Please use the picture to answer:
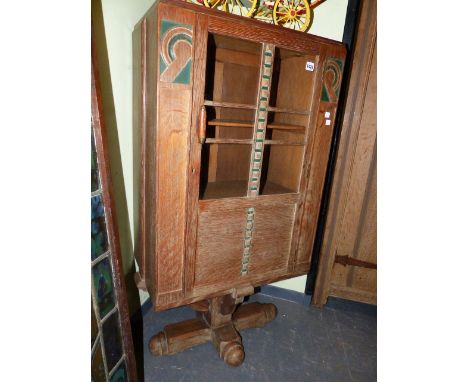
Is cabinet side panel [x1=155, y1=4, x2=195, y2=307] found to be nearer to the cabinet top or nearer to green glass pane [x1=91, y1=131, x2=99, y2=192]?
the cabinet top

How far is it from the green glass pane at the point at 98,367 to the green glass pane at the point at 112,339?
0.05 m

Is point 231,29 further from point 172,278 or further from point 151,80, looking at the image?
point 172,278

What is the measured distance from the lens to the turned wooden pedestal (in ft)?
5.91

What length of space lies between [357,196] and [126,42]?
5.94ft

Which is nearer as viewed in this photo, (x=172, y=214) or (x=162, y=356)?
(x=172, y=214)

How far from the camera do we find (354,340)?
2080 mm

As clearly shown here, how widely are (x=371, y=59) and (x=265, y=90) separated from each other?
87cm

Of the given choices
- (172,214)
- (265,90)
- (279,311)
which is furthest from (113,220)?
(279,311)

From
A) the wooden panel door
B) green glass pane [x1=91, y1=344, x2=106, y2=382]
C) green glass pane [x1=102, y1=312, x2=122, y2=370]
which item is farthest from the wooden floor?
green glass pane [x1=91, y1=344, x2=106, y2=382]

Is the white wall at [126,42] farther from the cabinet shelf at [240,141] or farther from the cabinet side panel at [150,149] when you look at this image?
the cabinet shelf at [240,141]

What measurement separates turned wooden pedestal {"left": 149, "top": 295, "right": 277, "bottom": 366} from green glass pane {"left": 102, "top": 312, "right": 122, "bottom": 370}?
1.85ft

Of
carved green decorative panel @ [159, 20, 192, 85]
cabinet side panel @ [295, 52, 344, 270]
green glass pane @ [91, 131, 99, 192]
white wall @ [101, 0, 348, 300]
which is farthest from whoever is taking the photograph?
cabinet side panel @ [295, 52, 344, 270]

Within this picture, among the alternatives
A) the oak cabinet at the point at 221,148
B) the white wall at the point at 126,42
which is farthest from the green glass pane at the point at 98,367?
the white wall at the point at 126,42

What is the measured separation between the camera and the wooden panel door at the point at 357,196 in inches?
73.8
